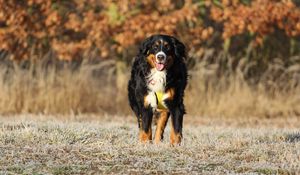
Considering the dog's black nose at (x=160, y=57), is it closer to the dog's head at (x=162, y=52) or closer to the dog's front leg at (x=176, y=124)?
the dog's head at (x=162, y=52)

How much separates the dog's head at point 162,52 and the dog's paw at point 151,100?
32 cm

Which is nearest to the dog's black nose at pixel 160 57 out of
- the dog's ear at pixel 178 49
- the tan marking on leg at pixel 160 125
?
the dog's ear at pixel 178 49

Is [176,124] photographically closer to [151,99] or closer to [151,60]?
[151,99]

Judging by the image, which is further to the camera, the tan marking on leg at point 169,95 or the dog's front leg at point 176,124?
the tan marking on leg at point 169,95

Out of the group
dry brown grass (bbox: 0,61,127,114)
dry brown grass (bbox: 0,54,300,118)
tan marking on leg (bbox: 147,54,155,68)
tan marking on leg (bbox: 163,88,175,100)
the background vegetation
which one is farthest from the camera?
the background vegetation

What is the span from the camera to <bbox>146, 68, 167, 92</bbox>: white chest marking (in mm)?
A: 9617

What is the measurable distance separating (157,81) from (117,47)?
10627mm

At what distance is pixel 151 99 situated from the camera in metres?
9.70

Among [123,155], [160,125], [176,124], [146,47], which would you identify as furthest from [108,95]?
[123,155]

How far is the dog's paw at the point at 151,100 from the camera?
966 cm

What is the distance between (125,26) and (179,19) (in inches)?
52.0

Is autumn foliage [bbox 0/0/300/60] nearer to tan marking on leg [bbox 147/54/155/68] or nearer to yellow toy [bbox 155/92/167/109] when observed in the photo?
tan marking on leg [bbox 147/54/155/68]

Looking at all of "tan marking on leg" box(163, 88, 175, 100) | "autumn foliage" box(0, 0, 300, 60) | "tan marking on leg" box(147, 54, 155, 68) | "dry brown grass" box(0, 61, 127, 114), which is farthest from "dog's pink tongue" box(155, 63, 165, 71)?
"autumn foliage" box(0, 0, 300, 60)

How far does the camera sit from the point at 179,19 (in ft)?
62.3
